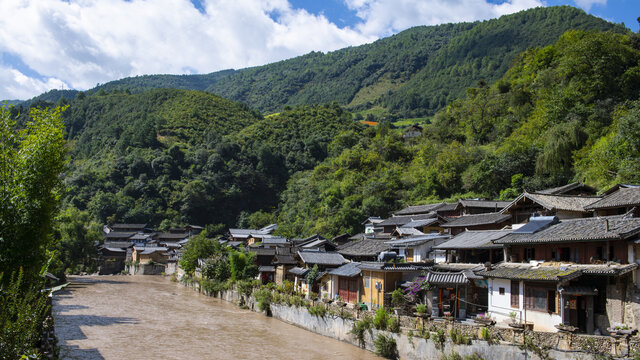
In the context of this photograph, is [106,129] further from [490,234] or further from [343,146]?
[490,234]

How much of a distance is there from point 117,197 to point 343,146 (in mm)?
55846

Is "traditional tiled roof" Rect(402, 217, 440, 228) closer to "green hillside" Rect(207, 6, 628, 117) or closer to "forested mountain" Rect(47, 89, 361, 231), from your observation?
"forested mountain" Rect(47, 89, 361, 231)

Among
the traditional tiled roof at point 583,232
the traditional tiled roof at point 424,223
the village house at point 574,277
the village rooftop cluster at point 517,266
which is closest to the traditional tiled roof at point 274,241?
the village rooftop cluster at point 517,266

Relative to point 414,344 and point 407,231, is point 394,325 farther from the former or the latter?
point 407,231

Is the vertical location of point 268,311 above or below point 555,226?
below

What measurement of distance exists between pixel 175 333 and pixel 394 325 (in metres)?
16.4

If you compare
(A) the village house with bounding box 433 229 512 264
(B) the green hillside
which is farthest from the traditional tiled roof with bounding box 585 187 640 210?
(B) the green hillside

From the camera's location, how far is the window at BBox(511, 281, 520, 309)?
23422 millimetres

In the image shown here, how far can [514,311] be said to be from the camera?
2342 cm

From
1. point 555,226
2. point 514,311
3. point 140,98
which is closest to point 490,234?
point 555,226

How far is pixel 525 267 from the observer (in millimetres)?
24156

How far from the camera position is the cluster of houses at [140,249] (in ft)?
279

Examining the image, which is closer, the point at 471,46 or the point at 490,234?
the point at 490,234

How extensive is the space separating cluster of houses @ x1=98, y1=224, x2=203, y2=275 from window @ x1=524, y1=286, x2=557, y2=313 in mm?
66096
